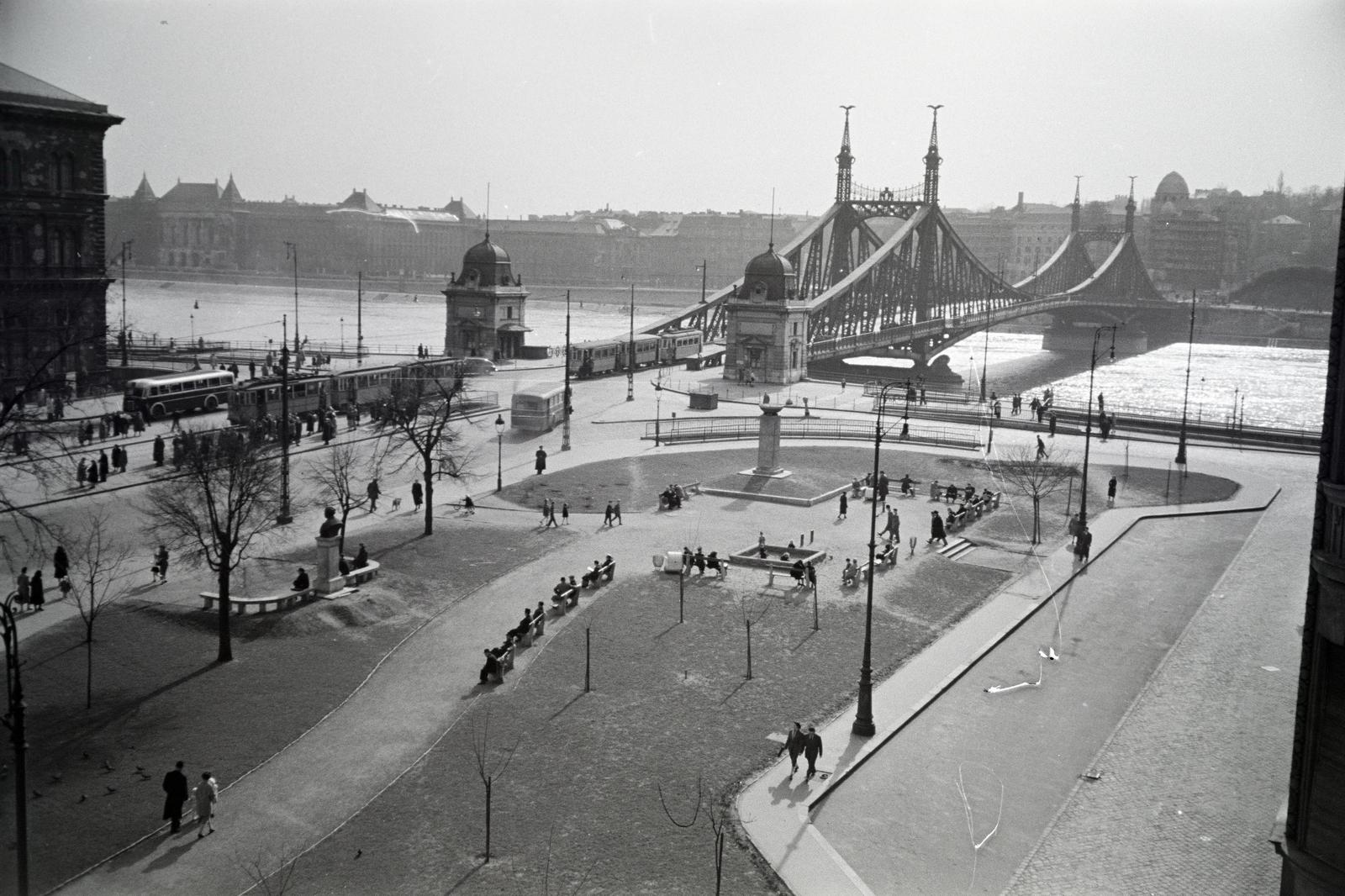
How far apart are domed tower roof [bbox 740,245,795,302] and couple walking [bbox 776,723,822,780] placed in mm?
58914

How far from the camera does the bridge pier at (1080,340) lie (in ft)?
408

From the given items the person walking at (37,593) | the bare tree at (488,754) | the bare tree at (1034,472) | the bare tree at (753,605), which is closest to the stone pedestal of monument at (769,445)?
the bare tree at (1034,472)

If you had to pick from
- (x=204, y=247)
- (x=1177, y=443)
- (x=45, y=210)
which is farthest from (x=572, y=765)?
(x=204, y=247)

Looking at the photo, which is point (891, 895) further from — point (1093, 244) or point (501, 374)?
point (1093, 244)

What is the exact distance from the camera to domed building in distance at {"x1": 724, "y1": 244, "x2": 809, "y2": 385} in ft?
249

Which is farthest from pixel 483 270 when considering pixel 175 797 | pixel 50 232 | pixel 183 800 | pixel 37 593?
pixel 175 797

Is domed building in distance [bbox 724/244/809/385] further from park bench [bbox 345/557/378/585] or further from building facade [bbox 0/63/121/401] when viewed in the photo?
park bench [bbox 345/557/378/585]

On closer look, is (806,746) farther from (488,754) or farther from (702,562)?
(702,562)

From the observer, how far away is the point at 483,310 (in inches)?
3150

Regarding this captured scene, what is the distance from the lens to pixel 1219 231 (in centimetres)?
12219

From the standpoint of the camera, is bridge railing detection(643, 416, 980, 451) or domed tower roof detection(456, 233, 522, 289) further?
domed tower roof detection(456, 233, 522, 289)

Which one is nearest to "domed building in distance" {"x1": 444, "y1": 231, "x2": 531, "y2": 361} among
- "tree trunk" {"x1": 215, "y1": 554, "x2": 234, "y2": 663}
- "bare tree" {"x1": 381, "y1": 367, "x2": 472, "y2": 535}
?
"bare tree" {"x1": 381, "y1": 367, "x2": 472, "y2": 535}

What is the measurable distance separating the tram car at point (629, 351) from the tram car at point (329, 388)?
10.9 metres

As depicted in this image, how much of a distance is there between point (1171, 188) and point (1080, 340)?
170 feet
